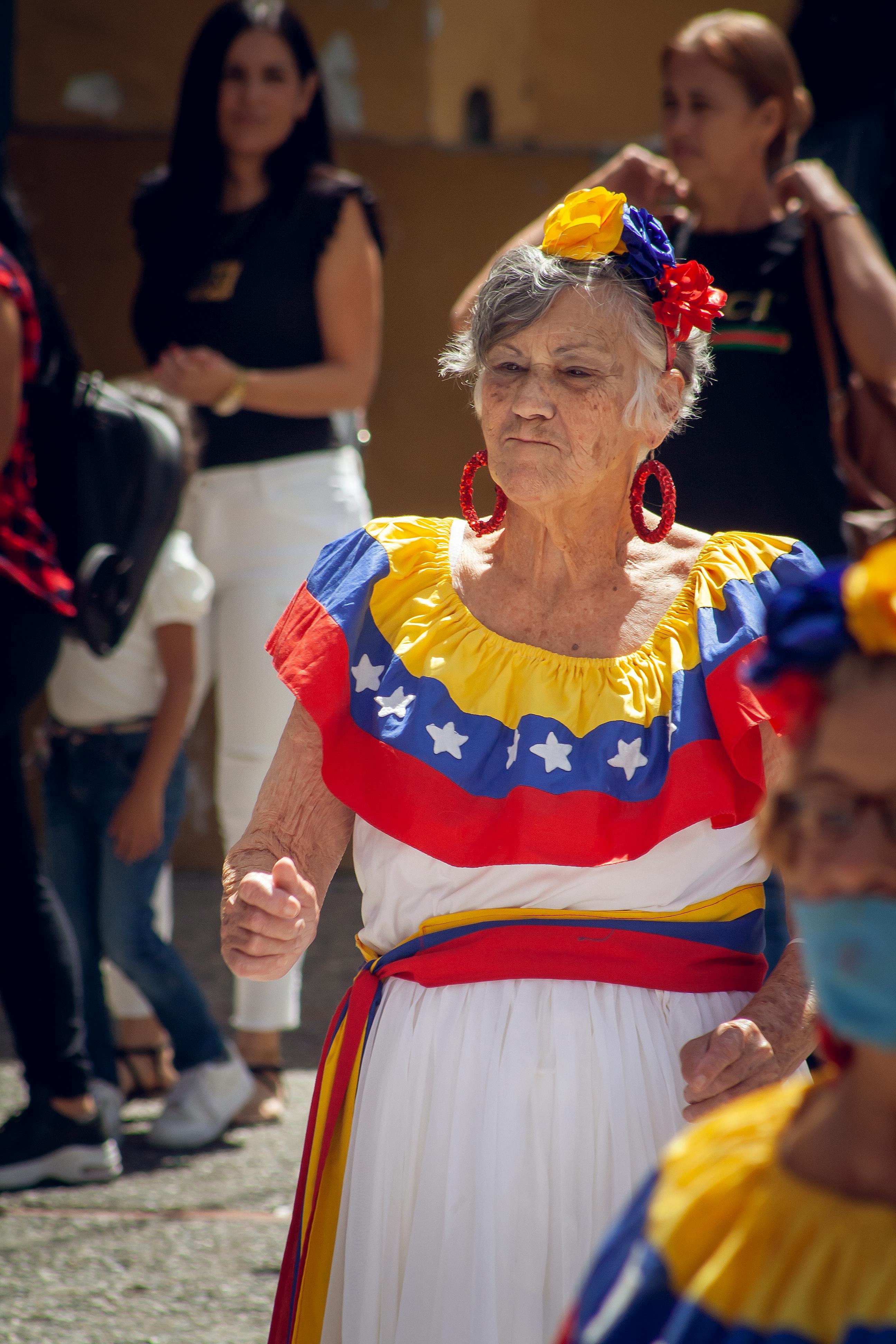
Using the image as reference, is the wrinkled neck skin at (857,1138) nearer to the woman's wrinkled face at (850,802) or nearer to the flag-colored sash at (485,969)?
the woman's wrinkled face at (850,802)

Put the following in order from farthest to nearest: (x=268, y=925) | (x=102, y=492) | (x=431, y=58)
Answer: (x=431, y=58)
(x=102, y=492)
(x=268, y=925)

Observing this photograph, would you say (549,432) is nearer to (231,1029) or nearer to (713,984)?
(713,984)

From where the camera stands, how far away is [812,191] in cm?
321

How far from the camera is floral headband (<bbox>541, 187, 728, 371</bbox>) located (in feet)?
6.93

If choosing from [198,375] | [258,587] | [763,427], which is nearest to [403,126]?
[198,375]

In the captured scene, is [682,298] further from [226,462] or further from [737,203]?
→ [226,462]

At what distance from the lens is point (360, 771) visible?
2.01 meters

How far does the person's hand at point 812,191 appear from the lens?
319cm

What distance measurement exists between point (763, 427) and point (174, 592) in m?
1.50

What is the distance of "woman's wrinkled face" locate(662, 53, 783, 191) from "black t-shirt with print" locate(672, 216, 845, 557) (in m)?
0.23

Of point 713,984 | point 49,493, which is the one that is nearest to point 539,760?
point 713,984

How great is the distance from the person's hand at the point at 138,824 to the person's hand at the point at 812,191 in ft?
6.42

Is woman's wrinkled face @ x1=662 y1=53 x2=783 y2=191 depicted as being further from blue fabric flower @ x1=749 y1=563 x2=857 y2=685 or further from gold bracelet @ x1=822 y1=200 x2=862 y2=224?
blue fabric flower @ x1=749 y1=563 x2=857 y2=685

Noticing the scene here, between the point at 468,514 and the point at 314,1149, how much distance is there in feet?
2.98
